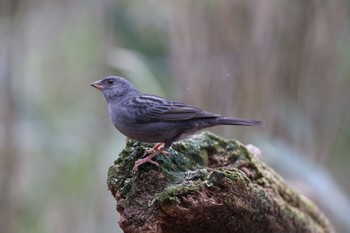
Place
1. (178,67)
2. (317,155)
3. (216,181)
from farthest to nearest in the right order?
1. (317,155)
2. (178,67)
3. (216,181)

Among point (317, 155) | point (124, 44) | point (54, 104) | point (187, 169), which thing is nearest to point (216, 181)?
point (187, 169)

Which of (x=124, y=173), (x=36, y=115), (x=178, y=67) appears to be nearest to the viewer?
(x=124, y=173)

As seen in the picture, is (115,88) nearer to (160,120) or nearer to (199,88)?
(160,120)

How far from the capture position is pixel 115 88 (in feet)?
11.7

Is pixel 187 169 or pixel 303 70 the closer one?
pixel 187 169

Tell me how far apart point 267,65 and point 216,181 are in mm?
2358

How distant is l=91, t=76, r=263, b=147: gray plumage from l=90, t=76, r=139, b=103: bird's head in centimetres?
21

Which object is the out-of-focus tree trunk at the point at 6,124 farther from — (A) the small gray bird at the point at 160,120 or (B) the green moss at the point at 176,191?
(B) the green moss at the point at 176,191

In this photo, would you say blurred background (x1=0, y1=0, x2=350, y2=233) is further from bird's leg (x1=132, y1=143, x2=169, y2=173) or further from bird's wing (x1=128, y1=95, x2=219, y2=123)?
bird's leg (x1=132, y1=143, x2=169, y2=173)

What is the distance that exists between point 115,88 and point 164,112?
1.66ft

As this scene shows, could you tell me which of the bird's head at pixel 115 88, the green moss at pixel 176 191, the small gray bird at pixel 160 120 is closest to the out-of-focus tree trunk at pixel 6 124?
the bird's head at pixel 115 88

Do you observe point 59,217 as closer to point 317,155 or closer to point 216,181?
point 317,155

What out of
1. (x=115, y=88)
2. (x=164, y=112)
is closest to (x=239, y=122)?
(x=164, y=112)

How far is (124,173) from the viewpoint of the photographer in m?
2.80
